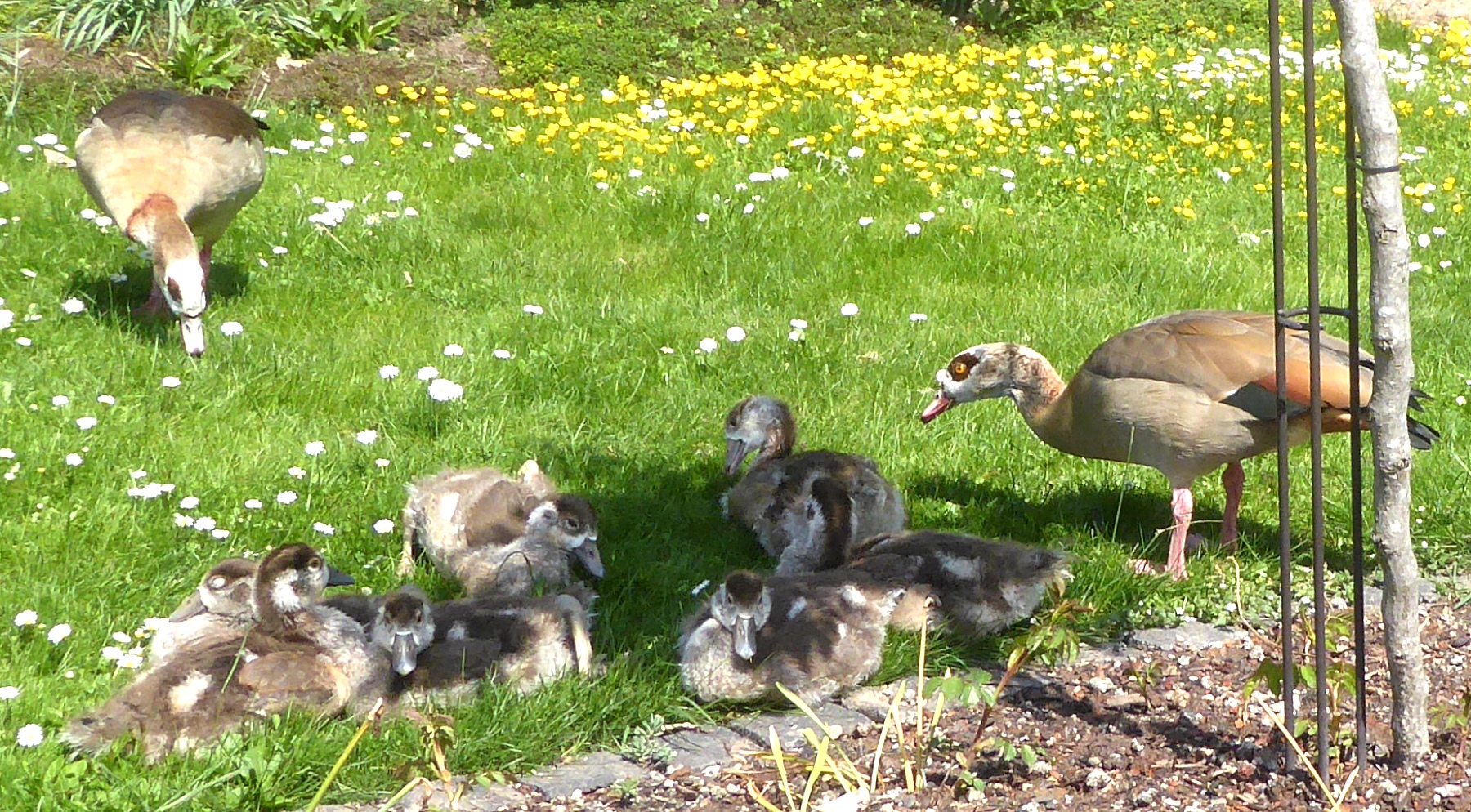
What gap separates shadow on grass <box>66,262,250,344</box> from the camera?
7.67 m

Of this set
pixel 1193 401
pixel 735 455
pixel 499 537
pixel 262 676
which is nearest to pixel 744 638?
pixel 499 537

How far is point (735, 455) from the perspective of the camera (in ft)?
21.2

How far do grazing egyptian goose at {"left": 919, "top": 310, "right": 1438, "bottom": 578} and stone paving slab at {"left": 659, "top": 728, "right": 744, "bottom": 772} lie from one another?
198 centimetres

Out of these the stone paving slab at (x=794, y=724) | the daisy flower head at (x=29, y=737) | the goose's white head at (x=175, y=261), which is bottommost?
the stone paving slab at (x=794, y=724)

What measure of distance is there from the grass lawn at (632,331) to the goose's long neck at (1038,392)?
10.8 inches

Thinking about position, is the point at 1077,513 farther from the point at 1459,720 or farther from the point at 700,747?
the point at 700,747

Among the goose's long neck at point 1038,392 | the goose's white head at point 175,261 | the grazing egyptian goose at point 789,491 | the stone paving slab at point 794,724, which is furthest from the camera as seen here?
the goose's white head at point 175,261

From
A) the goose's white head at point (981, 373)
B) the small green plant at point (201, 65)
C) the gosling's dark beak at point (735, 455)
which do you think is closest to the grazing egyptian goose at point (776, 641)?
the gosling's dark beak at point (735, 455)

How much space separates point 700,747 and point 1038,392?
2.64 metres

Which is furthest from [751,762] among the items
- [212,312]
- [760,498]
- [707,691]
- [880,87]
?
[880,87]

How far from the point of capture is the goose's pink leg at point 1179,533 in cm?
584

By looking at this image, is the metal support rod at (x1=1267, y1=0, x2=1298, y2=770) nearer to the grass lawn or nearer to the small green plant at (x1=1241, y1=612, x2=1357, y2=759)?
the small green plant at (x1=1241, y1=612, x2=1357, y2=759)

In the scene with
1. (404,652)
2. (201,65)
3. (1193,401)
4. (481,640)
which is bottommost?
(481,640)

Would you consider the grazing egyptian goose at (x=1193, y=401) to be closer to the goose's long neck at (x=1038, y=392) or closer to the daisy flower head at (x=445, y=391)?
the goose's long neck at (x=1038, y=392)
